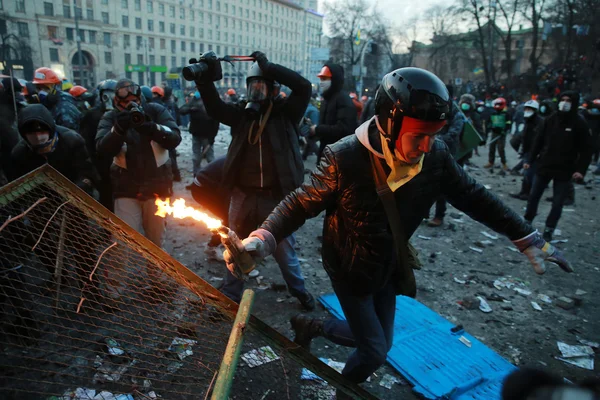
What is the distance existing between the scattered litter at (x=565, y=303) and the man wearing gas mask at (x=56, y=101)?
664cm

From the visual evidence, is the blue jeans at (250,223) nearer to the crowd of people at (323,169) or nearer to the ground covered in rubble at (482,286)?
the crowd of people at (323,169)

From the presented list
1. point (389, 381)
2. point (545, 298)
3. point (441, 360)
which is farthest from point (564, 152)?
point (389, 381)

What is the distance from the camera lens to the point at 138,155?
3941 mm

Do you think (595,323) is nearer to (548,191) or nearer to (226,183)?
(226,183)

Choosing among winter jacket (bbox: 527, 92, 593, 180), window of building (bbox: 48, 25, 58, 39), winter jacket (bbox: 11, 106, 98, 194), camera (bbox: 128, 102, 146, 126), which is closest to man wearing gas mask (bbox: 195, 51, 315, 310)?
camera (bbox: 128, 102, 146, 126)

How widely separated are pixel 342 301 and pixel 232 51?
93.3 m

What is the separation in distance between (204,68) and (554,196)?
5.36m

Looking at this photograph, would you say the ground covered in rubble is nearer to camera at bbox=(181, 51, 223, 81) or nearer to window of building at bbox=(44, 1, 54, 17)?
camera at bbox=(181, 51, 223, 81)

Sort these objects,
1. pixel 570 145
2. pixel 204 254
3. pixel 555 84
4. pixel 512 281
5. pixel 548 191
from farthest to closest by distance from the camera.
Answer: pixel 555 84, pixel 548 191, pixel 570 145, pixel 204 254, pixel 512 281

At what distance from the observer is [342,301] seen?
2.43 m

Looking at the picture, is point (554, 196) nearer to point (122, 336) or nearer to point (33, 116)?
point (122, 336)

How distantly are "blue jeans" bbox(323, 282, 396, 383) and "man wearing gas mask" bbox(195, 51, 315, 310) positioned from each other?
1368mm

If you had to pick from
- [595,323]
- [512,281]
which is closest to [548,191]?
[512,281]

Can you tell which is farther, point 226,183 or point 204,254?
point 204,254
